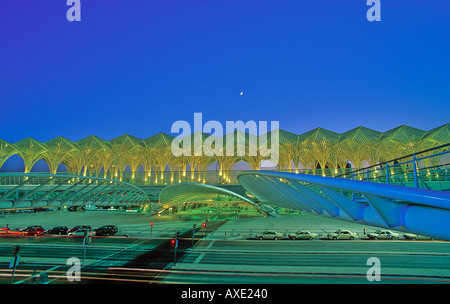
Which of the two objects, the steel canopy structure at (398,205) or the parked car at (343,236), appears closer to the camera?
the steel canopy structure at (398,205)

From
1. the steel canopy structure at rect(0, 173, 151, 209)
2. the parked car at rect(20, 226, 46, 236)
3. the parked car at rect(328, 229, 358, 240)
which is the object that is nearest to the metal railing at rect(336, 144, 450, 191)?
the parked car at rect(328, 229, 358, 240)

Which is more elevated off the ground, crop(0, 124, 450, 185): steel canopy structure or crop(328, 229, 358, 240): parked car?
crop(0, 124, 450, 185): steel canopy structure

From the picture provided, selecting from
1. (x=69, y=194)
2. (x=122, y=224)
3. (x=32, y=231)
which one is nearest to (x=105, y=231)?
(x=32, y=231)

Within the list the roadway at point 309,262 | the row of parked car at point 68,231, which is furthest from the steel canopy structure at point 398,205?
the row of parked car at point 68,231

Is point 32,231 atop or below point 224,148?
below

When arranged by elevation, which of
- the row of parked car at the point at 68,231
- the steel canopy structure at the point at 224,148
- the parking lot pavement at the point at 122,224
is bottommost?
the parking lot pavement at the point at 122,224

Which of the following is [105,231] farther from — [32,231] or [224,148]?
[224,148]

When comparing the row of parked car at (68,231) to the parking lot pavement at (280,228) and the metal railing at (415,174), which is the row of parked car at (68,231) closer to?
the parking lot pavement at (280,228)

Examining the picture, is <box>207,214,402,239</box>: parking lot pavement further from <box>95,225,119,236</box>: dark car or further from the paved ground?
<box>95,225,119,236</box>: dark car

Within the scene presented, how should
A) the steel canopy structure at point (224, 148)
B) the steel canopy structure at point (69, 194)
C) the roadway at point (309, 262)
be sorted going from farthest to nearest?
the steel canopy structure at point (224, 148)
the steel canopy structure at point (69, 194)
the roadway at point (309, 262)
